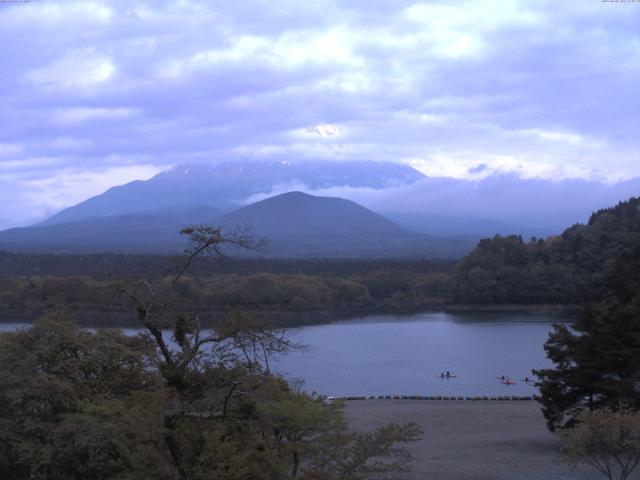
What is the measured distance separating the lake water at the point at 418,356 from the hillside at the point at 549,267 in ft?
17.3

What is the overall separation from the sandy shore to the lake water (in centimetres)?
247

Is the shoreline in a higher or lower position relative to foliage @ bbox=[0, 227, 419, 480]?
lower

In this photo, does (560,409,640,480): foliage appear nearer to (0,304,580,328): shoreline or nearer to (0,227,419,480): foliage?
(0,227,419,480): foliage

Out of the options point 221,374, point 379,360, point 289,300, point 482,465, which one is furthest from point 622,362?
point 289,300

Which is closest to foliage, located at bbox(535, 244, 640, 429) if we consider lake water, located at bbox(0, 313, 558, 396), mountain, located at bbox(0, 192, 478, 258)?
lake water, located at bbox(0, 313, 558, 396)

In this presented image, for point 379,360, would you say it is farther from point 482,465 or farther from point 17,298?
point 17,298

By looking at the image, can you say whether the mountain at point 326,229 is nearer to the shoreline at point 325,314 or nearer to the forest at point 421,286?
the forest at point 421,286

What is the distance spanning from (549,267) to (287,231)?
8815 centimetres

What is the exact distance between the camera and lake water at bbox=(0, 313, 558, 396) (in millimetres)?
21438

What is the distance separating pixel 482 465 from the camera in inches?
464

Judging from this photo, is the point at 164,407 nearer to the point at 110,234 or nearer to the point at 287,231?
the point at 110,234

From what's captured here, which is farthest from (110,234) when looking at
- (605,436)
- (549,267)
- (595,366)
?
(605,436)

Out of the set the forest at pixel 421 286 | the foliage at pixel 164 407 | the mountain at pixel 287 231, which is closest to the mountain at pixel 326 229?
the mountain at pixel 287 231

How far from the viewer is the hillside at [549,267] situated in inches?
1661
